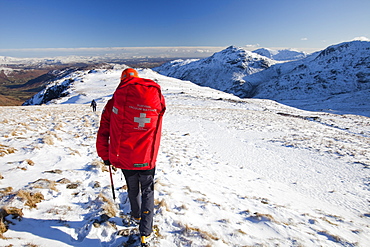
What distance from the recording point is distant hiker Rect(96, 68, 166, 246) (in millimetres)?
2895

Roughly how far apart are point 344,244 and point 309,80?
483 ft

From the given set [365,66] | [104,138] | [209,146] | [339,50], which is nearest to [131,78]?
[104,138]

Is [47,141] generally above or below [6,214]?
below

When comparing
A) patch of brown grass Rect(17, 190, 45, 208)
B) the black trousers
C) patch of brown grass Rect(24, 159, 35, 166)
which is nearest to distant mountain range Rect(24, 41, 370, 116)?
patch of brown grass Rect(24, 159, 35, 166)

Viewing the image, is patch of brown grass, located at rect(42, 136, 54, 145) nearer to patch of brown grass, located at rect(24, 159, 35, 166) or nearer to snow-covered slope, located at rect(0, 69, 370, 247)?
snow-covered slope, located at rect(0, 69, 370, 247)

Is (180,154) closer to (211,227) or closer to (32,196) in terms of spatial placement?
(211,227)

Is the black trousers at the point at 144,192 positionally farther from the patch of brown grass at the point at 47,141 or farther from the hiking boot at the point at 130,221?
the patch of brown grass at the point at 47,141

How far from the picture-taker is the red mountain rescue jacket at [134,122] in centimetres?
288

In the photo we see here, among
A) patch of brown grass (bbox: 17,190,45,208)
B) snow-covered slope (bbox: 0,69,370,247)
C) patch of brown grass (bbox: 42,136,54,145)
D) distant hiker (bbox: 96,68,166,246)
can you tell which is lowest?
snow-covered slope (bbox: 0,69,370,247)

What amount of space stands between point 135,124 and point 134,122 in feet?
0.13

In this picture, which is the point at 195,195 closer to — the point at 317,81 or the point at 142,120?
the point at 142,120

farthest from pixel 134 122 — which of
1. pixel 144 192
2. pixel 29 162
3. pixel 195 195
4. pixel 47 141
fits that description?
pixel 47 141

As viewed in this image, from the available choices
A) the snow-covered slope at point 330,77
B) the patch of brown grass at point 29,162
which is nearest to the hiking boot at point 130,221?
the patch of brown grass at point 29,162

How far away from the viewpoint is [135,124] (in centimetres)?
298
